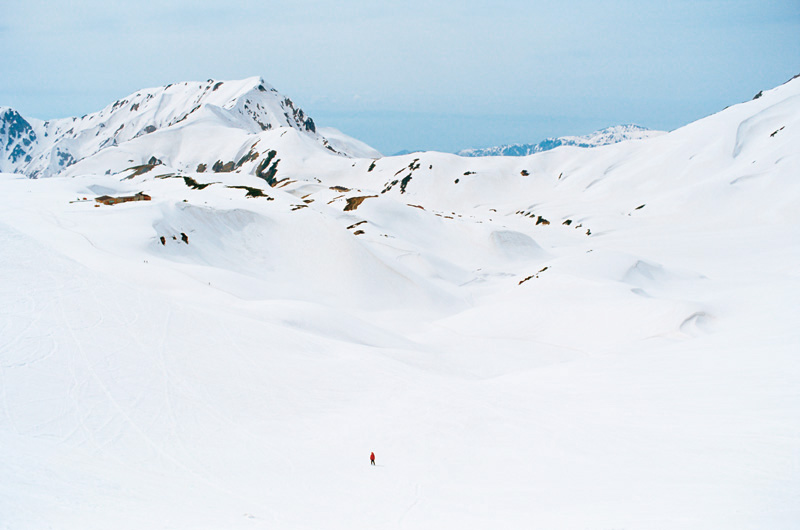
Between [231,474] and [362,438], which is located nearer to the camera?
[231,474]

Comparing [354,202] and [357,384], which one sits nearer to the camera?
[357,384]

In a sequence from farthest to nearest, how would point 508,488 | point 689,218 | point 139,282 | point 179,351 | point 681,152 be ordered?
point 681,152 < point 689,218 < point 139,282 < point 179,351 < point 508,488

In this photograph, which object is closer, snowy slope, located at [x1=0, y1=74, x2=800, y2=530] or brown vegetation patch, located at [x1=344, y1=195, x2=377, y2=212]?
snowy slope, located at [x1=0, y1=74, x2=800, y2=530]

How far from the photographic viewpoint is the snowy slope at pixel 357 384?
35.0 feet

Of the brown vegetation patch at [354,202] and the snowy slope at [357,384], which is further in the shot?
the brown vegetation patch at [354,202]

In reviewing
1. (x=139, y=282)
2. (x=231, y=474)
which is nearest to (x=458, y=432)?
(x=231, y=474)

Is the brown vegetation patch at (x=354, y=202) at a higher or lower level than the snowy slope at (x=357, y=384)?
higher

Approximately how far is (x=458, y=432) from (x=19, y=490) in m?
11.8

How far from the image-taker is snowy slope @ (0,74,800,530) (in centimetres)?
1067

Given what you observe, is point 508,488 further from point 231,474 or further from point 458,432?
point 231,474

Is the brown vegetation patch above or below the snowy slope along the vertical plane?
above

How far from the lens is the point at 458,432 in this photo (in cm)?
1647

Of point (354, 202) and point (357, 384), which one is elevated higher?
point (354, 202)

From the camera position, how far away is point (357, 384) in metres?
20.5
